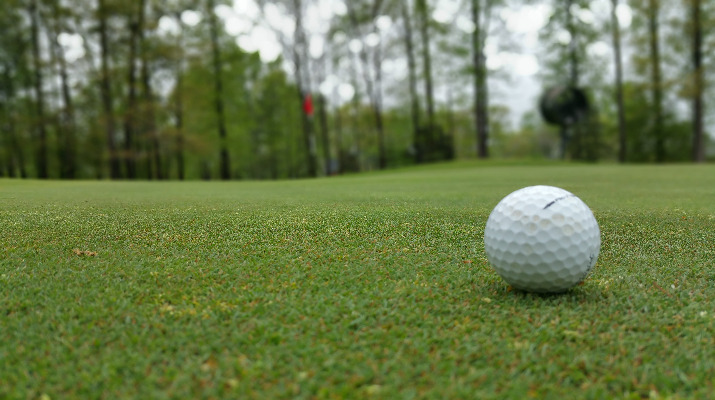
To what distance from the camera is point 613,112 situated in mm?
Answer: 37406

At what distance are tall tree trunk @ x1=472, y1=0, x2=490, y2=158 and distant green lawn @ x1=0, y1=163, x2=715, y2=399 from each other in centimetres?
2336

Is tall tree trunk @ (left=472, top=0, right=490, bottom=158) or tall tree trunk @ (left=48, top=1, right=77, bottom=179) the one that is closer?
tall tree trunk @ (left=48, top=1, right=77, bottom=179)

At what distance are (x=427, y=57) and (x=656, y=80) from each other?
13794 millimetres

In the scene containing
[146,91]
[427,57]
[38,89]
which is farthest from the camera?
[427,57]

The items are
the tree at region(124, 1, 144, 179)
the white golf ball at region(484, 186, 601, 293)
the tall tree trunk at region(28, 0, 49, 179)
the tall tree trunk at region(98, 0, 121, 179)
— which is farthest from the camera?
the tall tree trunk at region(28, 0, 49, 179)

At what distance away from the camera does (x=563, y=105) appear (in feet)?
88.3

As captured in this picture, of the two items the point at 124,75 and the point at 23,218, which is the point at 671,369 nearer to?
the point at 23,218

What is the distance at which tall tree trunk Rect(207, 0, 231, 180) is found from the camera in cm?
2630

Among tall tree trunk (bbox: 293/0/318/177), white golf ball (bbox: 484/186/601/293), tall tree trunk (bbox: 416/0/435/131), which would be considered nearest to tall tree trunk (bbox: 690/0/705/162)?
tall tree trunk (bbox: 416/0/435/131)

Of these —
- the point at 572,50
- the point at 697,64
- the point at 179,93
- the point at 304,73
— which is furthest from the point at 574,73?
the point at 179,93

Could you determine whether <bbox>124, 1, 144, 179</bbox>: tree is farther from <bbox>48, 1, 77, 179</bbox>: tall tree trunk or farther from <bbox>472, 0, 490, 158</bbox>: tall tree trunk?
<bbox>472, 0, 490, 158</bbox>: tall tree trunk

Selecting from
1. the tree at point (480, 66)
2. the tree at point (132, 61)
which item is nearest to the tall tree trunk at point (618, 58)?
the tree at point (480, 66)

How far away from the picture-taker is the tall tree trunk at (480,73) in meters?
26.0

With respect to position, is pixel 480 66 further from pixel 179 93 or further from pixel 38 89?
pixel 38 89
